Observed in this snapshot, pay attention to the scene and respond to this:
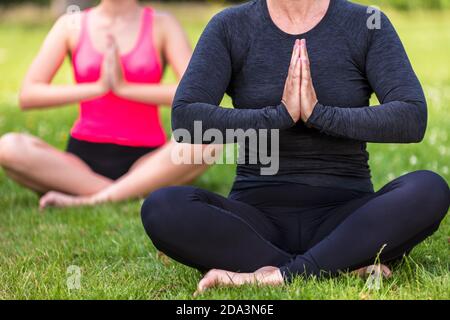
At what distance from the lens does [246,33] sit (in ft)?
11.3

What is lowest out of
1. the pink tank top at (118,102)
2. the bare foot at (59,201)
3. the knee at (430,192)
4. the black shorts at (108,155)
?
the bare foot at (59,201)

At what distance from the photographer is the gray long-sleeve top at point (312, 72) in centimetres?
330

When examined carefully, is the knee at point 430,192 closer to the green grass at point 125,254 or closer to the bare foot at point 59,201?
the green grass at point 125,254

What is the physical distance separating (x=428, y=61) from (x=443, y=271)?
10.8 m

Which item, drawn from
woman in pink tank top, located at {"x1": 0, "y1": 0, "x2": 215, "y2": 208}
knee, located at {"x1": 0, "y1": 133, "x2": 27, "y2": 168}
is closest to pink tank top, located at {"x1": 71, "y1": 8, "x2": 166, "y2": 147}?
woman in pink tank top, located at {"x1": 0, "y1": 0, "x2": 215, "y2": 208}

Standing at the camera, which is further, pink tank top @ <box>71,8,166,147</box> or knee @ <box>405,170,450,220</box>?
pink tank top @ <box>71,8,166,147</box>

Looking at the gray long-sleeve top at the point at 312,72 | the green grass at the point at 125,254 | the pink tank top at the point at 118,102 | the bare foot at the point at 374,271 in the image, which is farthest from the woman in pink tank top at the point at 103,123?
the bare foot at the point at 374,271

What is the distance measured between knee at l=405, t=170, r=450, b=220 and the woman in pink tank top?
2.21 m

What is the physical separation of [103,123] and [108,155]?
0.21 meters

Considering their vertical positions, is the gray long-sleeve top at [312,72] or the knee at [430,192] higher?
the gray long-sleeve top at [312,72]

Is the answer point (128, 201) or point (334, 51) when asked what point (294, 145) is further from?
point (128, 201)

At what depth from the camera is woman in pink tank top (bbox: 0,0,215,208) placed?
16.9 ft

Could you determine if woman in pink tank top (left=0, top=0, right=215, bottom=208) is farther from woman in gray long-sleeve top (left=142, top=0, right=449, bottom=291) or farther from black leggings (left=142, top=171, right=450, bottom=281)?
black leggings (left=142, top=171, right=450, bottom=281)

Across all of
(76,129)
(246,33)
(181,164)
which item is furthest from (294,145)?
(76,129)
